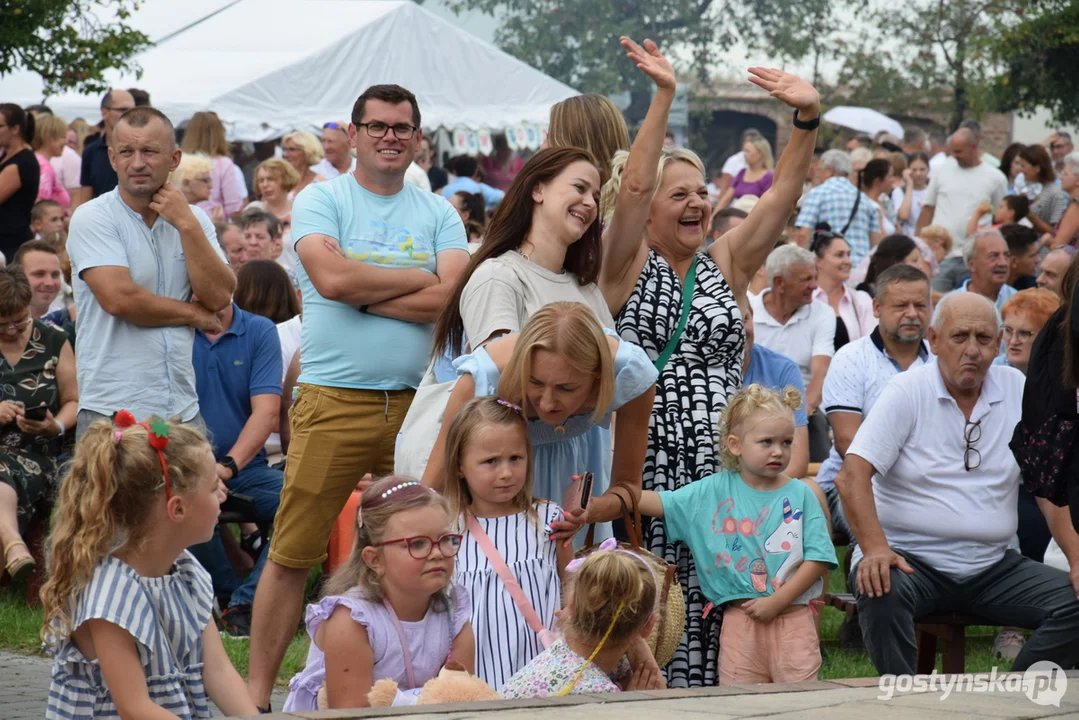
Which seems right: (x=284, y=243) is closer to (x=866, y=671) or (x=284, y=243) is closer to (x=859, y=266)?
(x=859, y=266)

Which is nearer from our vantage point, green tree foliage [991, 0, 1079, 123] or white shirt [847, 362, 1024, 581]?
white shirt [847, 362, 1024, 581]

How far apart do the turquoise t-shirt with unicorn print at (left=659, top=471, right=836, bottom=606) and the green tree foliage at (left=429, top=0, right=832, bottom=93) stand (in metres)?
35.7

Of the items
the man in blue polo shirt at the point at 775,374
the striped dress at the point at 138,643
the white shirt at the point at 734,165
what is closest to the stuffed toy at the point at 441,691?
the striped dress at the point at 138,643

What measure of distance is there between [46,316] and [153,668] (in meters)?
5.05

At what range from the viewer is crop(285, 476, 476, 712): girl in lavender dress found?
12.9 feet

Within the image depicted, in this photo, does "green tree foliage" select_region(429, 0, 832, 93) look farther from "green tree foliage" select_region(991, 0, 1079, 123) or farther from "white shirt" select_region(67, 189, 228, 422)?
"white shirt" select_region(67, 189, 228, 422)

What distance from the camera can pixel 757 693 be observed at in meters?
3.95

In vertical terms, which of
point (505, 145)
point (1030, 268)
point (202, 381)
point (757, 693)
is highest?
point (505, 145)

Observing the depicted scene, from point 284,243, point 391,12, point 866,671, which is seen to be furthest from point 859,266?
point 391,12

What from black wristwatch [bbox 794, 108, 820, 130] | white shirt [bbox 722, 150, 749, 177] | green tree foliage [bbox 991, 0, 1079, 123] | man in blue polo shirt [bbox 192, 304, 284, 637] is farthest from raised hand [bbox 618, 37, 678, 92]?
green tree foliage [bbox 991, 0, 1079, 123]

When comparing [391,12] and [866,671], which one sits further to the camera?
[391,12]

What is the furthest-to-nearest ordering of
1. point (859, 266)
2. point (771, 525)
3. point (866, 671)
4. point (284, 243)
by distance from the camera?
point (859, 266)
point (284, 243)
point (866, 671)
point (771, 525)

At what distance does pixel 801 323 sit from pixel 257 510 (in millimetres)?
3371

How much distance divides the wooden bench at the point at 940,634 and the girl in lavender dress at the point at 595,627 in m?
2.06
